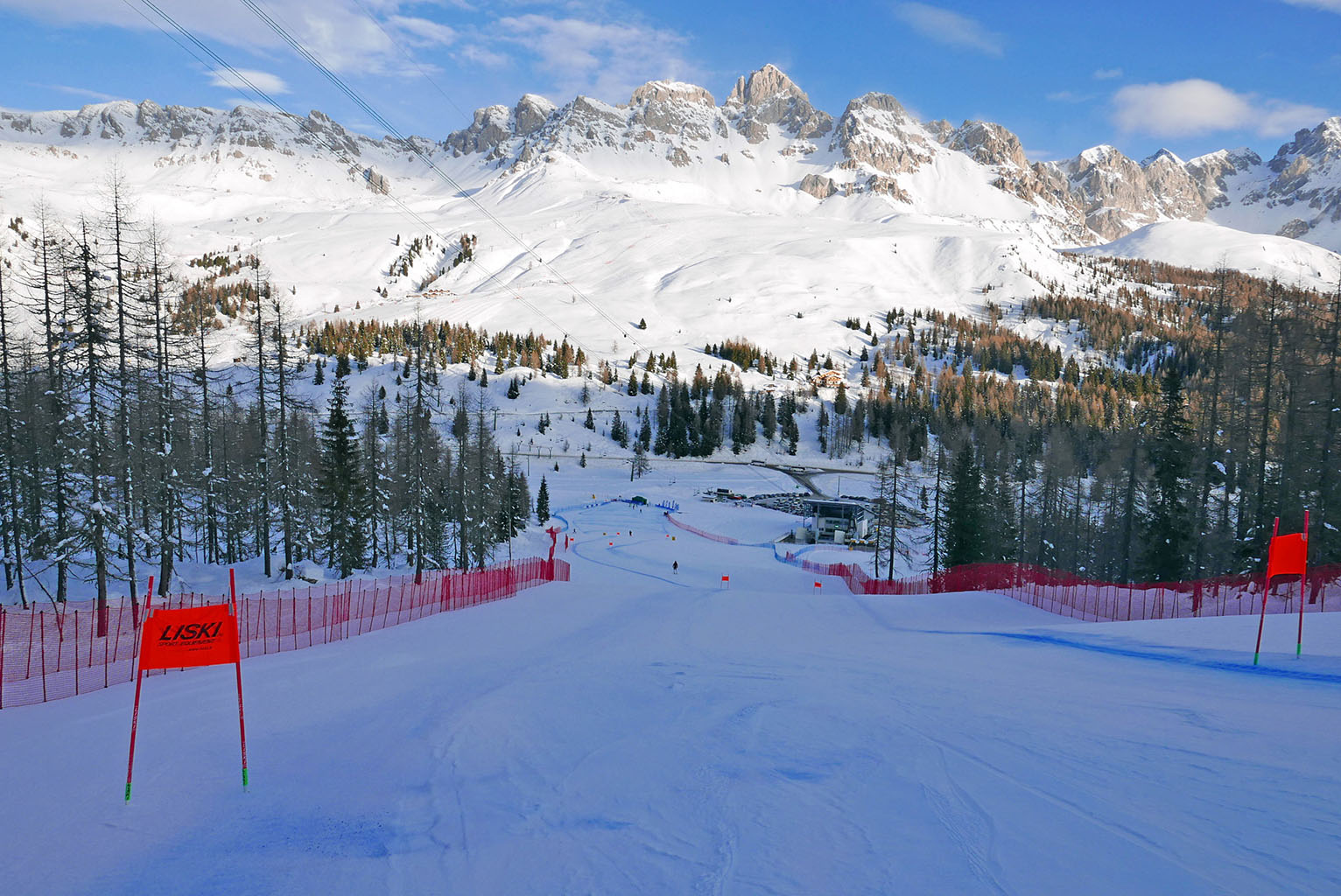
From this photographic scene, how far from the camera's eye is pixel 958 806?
6609mm

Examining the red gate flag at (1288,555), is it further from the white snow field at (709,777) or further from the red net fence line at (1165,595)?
the red net fence line at (1165,595)

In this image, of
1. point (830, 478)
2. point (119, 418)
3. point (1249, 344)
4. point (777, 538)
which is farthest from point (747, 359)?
point (119, 418)

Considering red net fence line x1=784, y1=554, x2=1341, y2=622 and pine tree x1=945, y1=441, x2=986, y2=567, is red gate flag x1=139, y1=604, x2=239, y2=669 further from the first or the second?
pine tree x1=945, y1=441, x2=986, y2=567

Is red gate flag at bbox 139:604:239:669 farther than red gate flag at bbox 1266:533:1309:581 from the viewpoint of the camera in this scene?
No

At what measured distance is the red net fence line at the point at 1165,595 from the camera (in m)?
19.2

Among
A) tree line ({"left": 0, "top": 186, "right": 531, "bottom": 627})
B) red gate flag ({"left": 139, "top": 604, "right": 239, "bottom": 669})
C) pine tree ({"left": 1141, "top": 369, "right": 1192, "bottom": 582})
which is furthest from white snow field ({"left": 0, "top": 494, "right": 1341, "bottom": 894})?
pine tree ({"left": 1141, "top": 369, "right": 1192, "bottom": 582})

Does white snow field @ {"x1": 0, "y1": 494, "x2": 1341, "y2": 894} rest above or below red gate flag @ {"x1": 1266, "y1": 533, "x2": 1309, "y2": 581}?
below

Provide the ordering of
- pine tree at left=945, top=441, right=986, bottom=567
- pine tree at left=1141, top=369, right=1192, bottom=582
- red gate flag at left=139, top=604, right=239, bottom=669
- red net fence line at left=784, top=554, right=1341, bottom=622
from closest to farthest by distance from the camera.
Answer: red gate flag at left=139, top=604, right=239, bottom=669 → red net fence line at left=784, top=554, right=1341, bottom=622 → pine tree at left=1141, top=369, right=1192, bottom=582 → pine tree at left=945, top=441, right=986, bottom=567

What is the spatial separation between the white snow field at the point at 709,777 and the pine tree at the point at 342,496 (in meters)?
27.1

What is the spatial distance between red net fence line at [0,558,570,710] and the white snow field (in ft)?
8.76

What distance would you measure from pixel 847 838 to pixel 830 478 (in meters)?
123

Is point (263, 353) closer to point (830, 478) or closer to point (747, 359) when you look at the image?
point (830, 478)

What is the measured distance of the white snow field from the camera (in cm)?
559

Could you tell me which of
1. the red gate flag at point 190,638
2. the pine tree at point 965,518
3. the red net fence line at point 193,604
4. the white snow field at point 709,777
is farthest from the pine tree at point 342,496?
the pine tree at point 965,518
